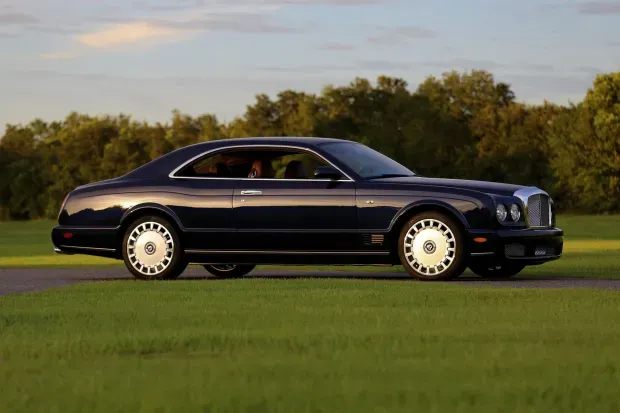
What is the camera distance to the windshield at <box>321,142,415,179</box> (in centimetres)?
1638

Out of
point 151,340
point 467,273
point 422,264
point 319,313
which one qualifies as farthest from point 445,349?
point 467,273

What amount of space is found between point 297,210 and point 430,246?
5.30 feet

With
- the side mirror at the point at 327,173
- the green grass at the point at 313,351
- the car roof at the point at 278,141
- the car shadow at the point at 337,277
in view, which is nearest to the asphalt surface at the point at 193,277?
the car shadow at the point at 337,277

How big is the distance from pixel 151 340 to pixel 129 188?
7.77 m

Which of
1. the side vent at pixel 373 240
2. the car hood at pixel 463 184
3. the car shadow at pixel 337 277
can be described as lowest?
the car shadow at pixel 337 277

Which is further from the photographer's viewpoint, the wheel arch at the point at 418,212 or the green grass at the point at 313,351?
the wheel arch at the point at 418,212

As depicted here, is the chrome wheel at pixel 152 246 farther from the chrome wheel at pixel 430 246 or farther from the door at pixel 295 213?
the chrome wheel at pixel 430 246

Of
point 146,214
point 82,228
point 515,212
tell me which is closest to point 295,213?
point 146,214

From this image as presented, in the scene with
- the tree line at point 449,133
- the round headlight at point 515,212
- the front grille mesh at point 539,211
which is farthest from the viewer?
the tree line at point 449,133

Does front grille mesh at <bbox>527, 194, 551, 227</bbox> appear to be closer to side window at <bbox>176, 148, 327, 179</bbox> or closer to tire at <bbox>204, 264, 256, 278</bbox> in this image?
side window at <bbox>176, 148, 327, 179</bbox>

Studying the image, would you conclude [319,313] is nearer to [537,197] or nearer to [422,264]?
[422,264]

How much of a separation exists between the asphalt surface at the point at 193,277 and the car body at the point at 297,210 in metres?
0.33

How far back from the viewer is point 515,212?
15859 mm

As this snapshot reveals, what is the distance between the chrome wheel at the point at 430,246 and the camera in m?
15.6
